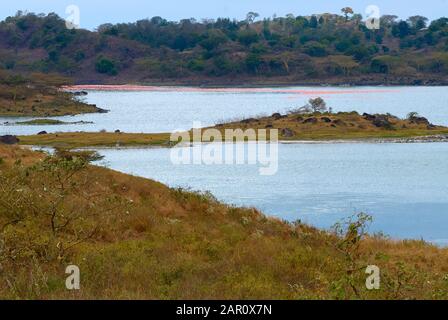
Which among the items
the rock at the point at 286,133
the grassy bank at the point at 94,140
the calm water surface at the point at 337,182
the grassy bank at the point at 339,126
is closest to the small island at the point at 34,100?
the grassy bank at the point at 94,140

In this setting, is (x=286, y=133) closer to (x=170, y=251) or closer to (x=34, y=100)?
(x=34, y=100)

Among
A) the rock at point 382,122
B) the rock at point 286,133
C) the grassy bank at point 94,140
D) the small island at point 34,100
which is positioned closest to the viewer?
the grassy bank at point 94,140

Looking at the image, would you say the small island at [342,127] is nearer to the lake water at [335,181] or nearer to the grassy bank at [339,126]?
the grassy bank at [339,126]

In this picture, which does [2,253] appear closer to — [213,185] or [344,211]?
[344,211]

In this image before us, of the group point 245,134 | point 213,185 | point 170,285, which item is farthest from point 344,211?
point 245,134

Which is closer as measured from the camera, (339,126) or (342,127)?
(342,127)

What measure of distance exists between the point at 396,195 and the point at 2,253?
3270cm

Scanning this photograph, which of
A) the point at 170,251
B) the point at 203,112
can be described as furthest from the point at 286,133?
the point at 170,251

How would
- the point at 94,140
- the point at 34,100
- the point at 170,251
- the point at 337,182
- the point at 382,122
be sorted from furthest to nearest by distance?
the point at 34,100, the point at 382,122, the point at 94,140, the point at 337,182, the point at 170,251

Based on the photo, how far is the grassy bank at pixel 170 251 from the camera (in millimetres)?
11344

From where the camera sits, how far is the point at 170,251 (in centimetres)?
1495

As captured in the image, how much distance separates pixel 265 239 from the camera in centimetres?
1677

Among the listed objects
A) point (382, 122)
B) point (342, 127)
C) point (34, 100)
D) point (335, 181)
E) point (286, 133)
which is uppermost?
point (34, 100)
